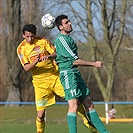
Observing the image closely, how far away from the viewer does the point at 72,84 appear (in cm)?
872

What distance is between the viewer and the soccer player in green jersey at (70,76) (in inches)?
341

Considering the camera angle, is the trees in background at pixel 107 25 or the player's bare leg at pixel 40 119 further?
the trees in background at pixel 107 25

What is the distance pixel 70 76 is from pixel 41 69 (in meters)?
1.24

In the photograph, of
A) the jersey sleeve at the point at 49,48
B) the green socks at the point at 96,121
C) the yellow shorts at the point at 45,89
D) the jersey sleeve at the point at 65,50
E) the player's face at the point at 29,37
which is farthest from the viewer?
the yellow shorts at the point at 45,89

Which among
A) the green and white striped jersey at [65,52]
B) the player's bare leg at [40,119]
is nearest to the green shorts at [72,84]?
the green and white striped jersey at [65,52]

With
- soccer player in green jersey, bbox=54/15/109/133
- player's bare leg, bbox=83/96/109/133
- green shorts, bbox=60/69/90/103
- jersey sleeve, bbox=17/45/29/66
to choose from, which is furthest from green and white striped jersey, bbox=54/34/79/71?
jersey sleeve, bbox=17/45/29/66

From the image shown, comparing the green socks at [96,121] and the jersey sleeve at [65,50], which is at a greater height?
the jersey sleeve at [65,50]

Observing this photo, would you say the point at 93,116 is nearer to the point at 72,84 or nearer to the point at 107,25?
the point at 72,84

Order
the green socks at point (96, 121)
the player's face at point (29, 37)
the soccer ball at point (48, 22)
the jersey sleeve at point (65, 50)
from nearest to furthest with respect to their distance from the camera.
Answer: the jersey sleeve at point (65, 50) < the green socks at point (96, 121) < the player's face at point (29, 37) < the soccer ball at point (48, 22)

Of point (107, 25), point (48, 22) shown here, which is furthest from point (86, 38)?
point (48, 22)

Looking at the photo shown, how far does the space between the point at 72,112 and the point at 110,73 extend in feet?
57.6

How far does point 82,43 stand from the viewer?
26281 millimetres

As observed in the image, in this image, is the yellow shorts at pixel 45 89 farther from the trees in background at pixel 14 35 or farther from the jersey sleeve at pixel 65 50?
the trees in background at pixel 14 35

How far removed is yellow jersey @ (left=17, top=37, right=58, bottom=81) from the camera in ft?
31.8
